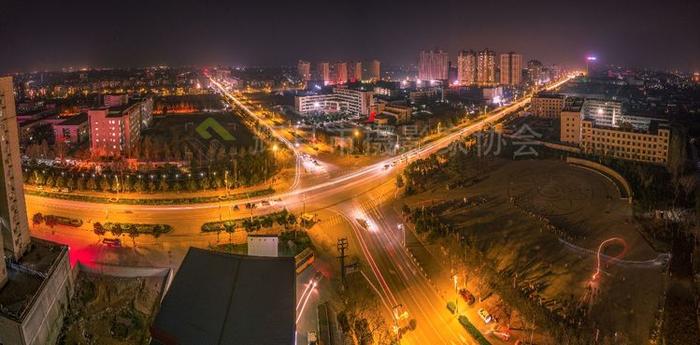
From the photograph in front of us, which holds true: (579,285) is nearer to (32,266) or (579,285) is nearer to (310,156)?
(32,266)

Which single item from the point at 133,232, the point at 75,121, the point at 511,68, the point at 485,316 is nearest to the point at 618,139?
the point at 485,316

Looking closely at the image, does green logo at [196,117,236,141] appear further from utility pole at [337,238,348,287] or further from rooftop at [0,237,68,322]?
rooftop at [0,237,68,322]

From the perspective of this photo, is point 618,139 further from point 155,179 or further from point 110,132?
point 110,132

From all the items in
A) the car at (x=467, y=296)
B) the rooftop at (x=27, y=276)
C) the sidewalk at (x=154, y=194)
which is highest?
the sidewalk at (x=154, y=194)

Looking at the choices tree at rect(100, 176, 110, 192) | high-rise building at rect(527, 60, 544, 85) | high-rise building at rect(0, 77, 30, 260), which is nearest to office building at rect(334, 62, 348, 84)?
high-rise building at rect(527, 60, 544, 85)

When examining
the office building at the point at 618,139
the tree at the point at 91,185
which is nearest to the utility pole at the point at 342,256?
the tree at the point at 91,185

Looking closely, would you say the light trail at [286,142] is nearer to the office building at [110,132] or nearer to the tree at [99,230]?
the tree at [99,230]

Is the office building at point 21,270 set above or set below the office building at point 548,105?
below
